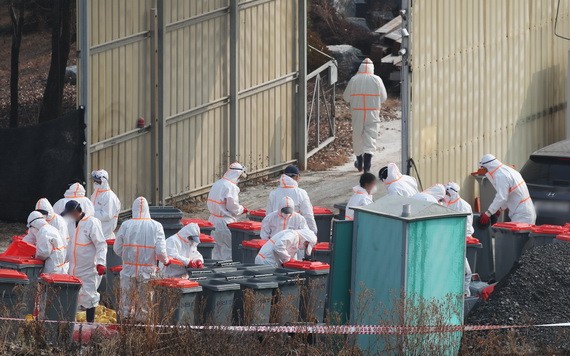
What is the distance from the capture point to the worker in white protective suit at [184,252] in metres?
13.9

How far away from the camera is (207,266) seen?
47.5ft

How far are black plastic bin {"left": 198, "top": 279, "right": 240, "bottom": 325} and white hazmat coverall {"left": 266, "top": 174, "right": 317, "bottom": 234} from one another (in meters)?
4.03

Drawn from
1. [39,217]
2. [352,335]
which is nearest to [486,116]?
[39,217]

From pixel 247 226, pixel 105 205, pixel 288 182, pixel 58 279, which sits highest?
pixel 288 182

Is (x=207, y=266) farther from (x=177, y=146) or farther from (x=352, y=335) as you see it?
(x=177, y=146)

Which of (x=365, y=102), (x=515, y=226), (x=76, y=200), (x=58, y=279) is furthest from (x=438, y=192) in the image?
(x=365, y=102)

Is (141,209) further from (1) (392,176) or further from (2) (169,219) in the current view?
(1) (392,176)

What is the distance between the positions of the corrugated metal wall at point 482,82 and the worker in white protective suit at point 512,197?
1.22 m

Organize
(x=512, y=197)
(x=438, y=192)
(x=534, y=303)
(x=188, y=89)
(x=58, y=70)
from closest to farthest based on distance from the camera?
1. (x=534, y=303)
2. (x=438, y=192)
3. (x=512, y=197)
4. (x=188, y=89)
5. (x=58, y=70)

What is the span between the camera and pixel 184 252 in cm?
1416

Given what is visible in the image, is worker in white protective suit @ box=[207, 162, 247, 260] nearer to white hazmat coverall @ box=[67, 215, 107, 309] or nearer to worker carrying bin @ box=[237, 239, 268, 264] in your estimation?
worker carrying bin @ box=[237, 239, 268, 264]

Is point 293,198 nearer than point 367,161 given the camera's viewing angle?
Yes

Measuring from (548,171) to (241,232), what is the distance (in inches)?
163

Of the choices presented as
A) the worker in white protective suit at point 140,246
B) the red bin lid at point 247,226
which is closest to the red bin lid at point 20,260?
the worker in white protective suit at point 140,246
